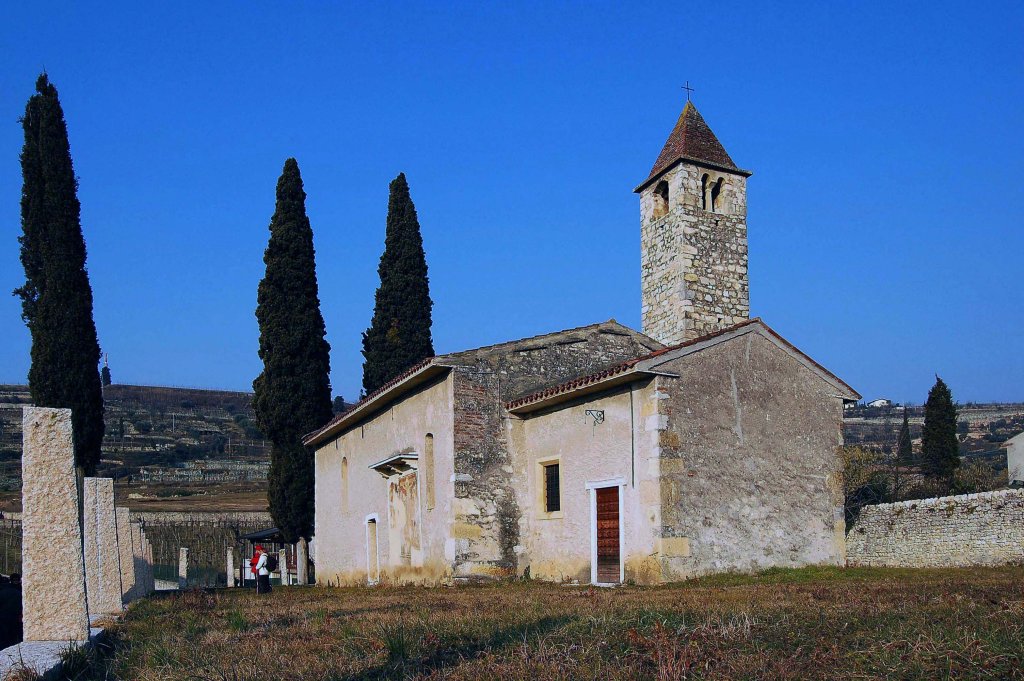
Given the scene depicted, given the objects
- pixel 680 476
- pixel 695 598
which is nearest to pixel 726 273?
pixel 680 476

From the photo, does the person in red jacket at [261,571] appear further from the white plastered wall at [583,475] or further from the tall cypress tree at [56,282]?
the white plastered wall at [583,475]

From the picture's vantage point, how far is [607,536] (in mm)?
17891

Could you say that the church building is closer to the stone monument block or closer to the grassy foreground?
the grassy foreground

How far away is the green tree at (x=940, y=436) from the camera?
123ft

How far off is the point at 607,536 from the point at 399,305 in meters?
15.5

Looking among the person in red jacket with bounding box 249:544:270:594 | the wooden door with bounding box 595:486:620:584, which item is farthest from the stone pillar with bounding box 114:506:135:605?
the wooden door with bounding box 595:486:620:584

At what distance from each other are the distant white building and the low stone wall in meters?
25.5

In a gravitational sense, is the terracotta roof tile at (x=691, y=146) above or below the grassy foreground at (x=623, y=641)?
above

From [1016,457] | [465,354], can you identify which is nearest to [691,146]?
[465,354]

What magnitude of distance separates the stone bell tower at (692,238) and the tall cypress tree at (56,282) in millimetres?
15263

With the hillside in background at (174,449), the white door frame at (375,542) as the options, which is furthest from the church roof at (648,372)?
the hillside in background at (174,449)

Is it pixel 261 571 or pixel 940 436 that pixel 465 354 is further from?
pixel 940 436

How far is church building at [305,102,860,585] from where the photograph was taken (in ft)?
56.0

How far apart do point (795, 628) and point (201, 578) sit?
35.6 m
